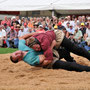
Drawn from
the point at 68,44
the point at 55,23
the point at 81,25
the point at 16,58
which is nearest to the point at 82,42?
the point at 81,25

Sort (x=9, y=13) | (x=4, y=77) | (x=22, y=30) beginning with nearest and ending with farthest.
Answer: (x=4, y=77) → (x=22, y=30) → (x=9, y=13)

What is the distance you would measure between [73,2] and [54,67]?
30.1 ft

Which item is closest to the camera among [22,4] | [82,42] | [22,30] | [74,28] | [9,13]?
[82,42]

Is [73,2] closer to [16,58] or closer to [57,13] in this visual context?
[57,13]

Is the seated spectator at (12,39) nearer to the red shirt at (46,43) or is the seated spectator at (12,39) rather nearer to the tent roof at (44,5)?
the tent roof at (44,5)

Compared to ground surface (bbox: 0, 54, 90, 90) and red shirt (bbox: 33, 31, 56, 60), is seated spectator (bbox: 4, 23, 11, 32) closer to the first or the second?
ground surface (bbox: 0, 54, 90, 90)

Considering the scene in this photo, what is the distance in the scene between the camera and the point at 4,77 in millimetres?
5359

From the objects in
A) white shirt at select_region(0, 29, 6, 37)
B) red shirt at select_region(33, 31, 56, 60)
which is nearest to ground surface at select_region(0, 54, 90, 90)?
red shirt at select_region(33, 31, 56, 60)

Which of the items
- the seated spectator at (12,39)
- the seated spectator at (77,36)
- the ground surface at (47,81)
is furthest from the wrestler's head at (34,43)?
the seated spectator at (12,39)

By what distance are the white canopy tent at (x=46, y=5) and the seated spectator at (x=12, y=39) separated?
2.41 metres

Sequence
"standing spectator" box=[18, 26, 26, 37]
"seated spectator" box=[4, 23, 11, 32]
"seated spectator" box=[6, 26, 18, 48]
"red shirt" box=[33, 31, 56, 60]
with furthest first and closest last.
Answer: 1. "seated spectator" box=[4, 23, 11, 32]
2. "standing spectator" box=[18, 26, 26, 37]
3. "seated spectator" box=[6, 26, 18, 48]
4. "red shirt" box=[33, 31, 56, 60]

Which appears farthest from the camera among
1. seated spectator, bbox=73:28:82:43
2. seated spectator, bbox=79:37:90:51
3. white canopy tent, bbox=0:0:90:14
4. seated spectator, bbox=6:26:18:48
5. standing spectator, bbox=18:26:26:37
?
white canopy tent, bbox=0:0:90:14

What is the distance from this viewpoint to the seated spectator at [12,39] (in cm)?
1363

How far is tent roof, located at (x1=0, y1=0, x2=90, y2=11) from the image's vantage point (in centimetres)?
1420
